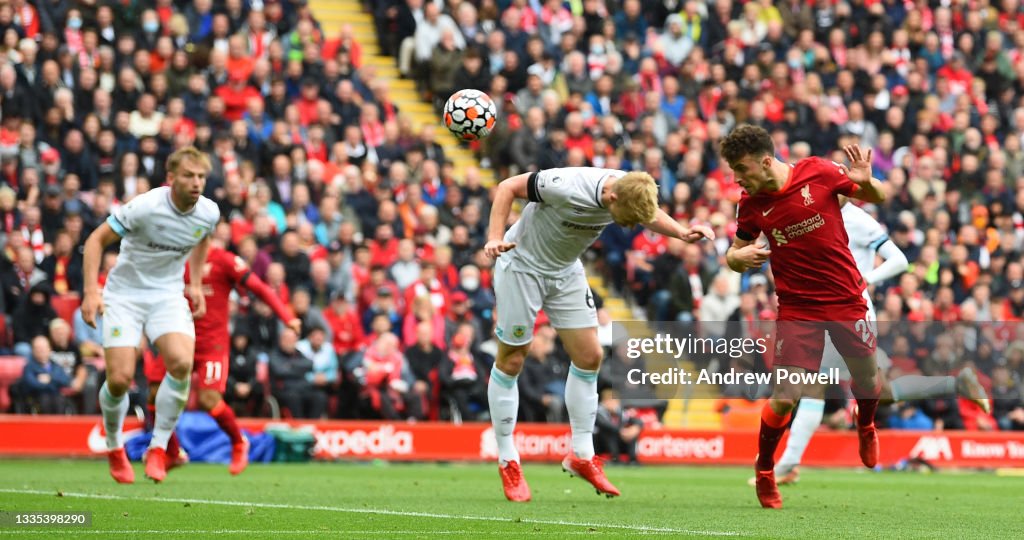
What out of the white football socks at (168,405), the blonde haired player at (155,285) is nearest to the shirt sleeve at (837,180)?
the blonde haired player at (155,285)

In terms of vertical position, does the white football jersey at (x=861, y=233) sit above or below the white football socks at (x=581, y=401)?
above

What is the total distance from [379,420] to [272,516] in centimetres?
951

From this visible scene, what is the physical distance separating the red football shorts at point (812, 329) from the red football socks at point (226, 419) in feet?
18.7

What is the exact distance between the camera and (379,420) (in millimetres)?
19078

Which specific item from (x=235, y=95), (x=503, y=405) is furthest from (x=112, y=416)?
(x=235, y=95)

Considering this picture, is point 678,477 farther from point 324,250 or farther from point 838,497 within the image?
point 324,250

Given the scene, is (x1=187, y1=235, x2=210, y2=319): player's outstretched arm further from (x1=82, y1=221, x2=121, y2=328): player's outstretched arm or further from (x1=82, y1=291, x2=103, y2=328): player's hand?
(x1=82, y1=291, x2=103, y2=328): player's hand

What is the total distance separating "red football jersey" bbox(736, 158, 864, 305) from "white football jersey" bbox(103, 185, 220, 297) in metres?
4.53

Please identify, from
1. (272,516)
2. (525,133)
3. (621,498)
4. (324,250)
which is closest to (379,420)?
(324,250)

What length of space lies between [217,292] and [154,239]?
2.33 metres

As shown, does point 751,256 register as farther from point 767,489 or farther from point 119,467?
point 119,467

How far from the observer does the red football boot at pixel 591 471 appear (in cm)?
1110

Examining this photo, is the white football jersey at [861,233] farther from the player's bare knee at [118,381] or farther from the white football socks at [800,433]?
the player's bare knee at [118,381]

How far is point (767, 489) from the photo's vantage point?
10641mm
